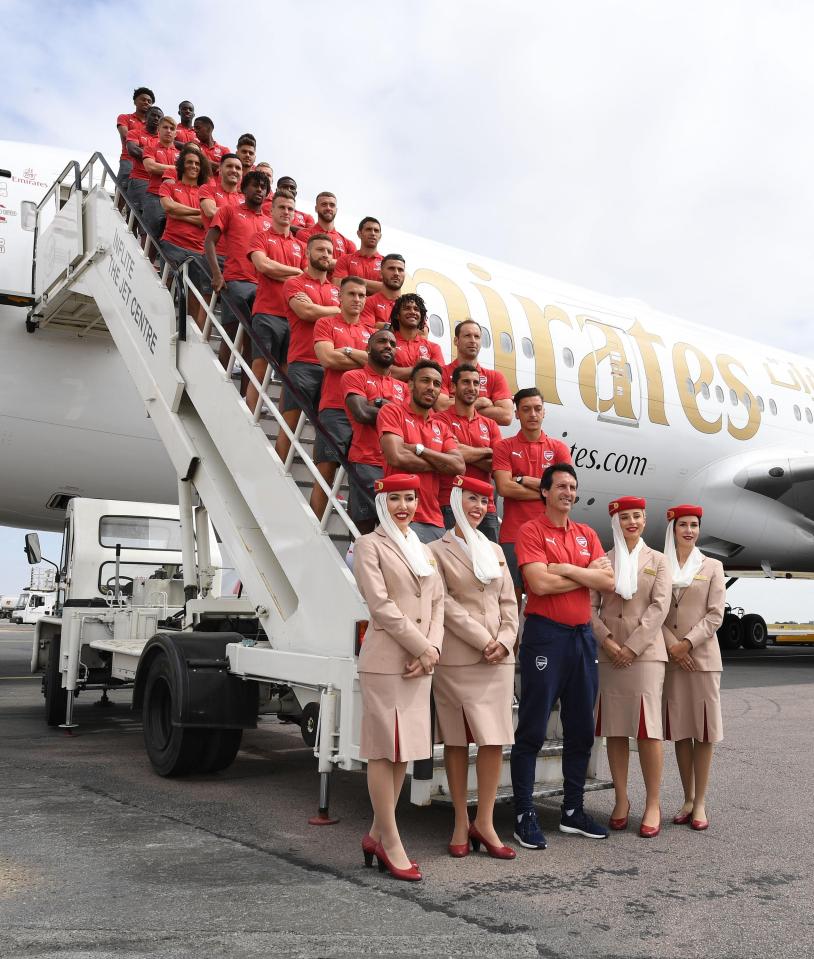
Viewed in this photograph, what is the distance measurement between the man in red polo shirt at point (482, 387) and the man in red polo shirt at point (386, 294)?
0.61 metres

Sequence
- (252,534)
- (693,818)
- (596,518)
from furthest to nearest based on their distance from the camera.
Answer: (596,518), (252,534), (693,818)

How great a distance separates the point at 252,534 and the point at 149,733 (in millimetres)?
1447

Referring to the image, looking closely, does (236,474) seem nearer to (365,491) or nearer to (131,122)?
(365,491)

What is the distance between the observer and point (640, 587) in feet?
16.2

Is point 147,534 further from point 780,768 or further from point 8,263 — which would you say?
point 780,768

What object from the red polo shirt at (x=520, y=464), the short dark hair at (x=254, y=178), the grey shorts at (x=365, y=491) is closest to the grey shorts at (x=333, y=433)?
the grey shorts at (x=365, y=491)

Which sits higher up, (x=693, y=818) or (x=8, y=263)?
(x=8, y=263)

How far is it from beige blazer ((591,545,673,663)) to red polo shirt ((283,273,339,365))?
7.85ft

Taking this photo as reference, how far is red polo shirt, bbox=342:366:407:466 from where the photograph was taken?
519 cm

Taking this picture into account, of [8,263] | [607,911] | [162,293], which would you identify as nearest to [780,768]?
[607,911]

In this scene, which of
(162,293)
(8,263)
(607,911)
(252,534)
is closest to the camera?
(607,911)

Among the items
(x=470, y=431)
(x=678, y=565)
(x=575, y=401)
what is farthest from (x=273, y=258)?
(x=575, y=401)

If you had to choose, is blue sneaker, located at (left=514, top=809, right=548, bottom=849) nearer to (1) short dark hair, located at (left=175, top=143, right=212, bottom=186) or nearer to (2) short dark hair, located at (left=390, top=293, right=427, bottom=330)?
(2) short dark hair, located at (left=390, top=293, right=427, bottom=330)

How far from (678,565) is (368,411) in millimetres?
1910
